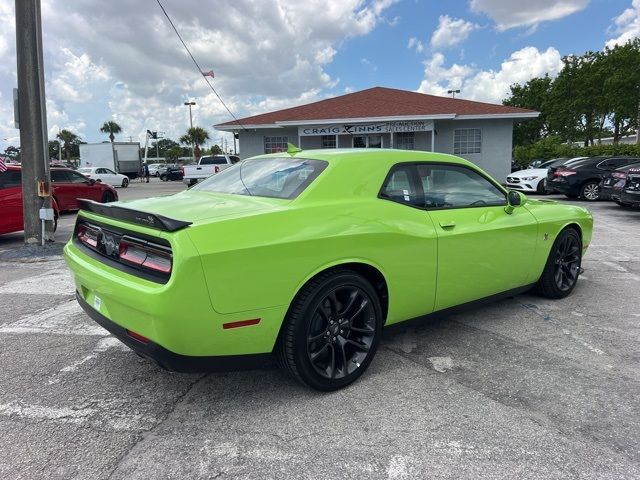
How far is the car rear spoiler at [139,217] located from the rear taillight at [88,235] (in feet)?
0.45

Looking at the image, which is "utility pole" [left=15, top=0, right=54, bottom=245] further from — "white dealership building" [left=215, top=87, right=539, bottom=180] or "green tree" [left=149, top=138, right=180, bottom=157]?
"green tree" [left=149, top=138, right=180, bottom=157]

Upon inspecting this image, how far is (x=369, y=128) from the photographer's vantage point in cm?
2202

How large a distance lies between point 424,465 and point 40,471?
1.87 m

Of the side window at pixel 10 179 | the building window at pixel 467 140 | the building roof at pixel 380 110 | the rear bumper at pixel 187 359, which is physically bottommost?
the rear bumper at pixel 187 359

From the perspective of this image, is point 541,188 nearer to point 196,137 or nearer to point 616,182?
point 616,182

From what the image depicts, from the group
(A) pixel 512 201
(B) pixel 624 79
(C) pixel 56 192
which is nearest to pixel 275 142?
(C) pixel 56 192

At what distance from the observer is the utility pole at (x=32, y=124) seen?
26.1ft

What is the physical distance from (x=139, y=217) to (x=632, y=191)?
12.4 meters

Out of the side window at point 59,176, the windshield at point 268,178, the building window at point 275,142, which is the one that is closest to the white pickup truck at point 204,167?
the building window at point 275,142

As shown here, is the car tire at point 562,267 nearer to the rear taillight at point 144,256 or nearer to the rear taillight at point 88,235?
the rear taillight at point 144,256

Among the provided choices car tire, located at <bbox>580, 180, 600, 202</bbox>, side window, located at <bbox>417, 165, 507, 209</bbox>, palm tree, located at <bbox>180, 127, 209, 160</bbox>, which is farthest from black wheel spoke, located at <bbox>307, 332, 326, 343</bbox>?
palm tree, located at <bbox>180, 127, 209, 160</bbox>

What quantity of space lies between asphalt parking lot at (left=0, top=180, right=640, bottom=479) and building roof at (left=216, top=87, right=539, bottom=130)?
723 inches

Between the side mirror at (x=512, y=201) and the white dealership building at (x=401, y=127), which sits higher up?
the white dealership building at (x=401, y=127)

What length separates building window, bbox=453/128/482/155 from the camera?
22188 millimetres
